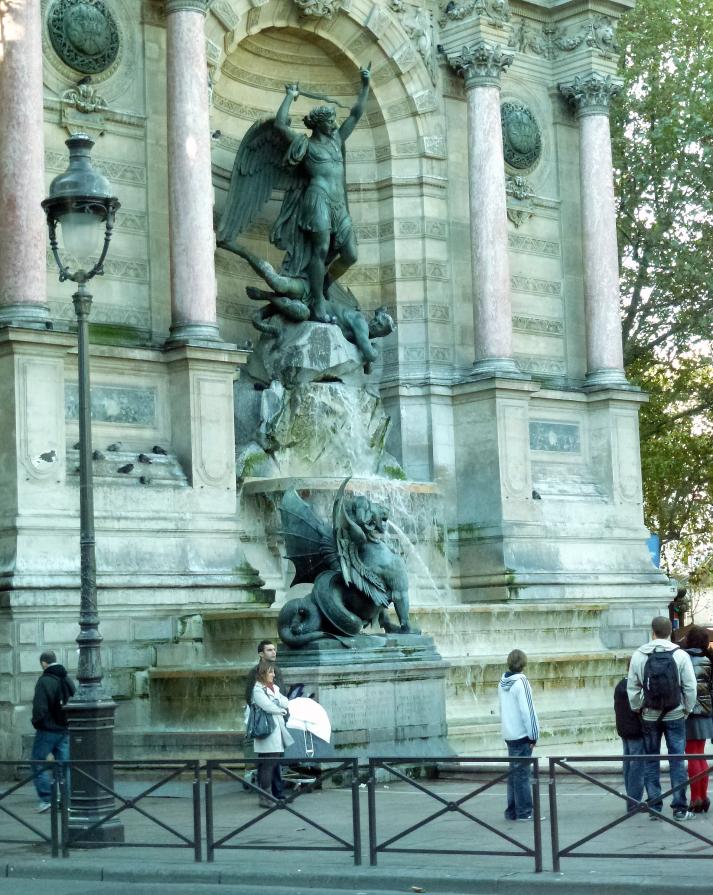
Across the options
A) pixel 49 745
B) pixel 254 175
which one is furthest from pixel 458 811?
pixel 254 175

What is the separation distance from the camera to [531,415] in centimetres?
2902

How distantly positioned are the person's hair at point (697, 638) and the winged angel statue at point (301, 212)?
12.1 metres

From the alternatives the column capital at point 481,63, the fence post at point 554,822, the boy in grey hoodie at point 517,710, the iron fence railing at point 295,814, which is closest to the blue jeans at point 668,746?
the boy in grey hoodie at point 517,710

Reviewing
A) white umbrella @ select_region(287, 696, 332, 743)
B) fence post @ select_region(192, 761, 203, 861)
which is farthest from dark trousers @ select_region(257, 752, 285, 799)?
white umbrella @ select_region(287, 696, 332, 743)

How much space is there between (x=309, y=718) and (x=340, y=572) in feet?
7.19

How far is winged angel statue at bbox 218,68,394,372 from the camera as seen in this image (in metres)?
27.0

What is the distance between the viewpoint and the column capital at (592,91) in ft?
100

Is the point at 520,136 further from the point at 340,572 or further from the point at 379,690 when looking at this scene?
→ the point at 379,690

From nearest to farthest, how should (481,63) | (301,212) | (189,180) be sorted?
(189,180) < (301,212) < (481,63)

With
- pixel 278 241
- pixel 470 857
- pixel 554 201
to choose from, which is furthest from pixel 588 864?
pixel 554 201

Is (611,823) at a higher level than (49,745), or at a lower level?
lower

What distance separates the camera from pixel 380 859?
1293 cm

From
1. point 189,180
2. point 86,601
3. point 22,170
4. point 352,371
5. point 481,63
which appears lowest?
point 86,601

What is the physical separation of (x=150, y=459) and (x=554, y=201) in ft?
35.3
